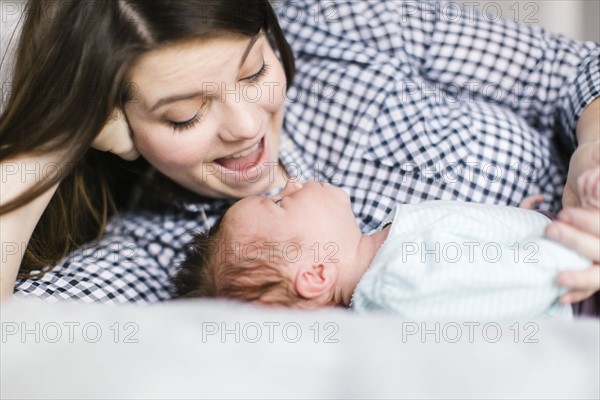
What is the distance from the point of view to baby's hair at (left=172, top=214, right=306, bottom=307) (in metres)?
0.86

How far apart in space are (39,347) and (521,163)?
767 mm

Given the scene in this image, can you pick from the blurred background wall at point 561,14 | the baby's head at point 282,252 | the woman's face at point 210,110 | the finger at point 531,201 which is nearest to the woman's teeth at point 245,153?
the woman's face at point 210,110

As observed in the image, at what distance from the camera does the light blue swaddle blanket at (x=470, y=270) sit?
31.1 inches

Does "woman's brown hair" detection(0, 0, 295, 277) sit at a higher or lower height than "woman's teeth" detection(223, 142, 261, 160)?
higher

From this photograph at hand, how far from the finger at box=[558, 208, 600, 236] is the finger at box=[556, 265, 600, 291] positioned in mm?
31

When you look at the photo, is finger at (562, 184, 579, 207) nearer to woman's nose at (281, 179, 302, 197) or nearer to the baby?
the baby

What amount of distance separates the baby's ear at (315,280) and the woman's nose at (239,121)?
0.21 m

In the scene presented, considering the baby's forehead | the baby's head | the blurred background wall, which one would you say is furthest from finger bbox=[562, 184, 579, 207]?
the blurred background wall

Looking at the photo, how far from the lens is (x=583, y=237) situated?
79cm

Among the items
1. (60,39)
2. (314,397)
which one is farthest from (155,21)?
(314,397)

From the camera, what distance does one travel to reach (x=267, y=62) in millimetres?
1014

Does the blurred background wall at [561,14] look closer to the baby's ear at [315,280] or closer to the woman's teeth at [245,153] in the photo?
the woman's teeth at [245,153]

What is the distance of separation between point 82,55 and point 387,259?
0.44 m

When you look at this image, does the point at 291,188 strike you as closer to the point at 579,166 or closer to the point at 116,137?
the point at 116,137
